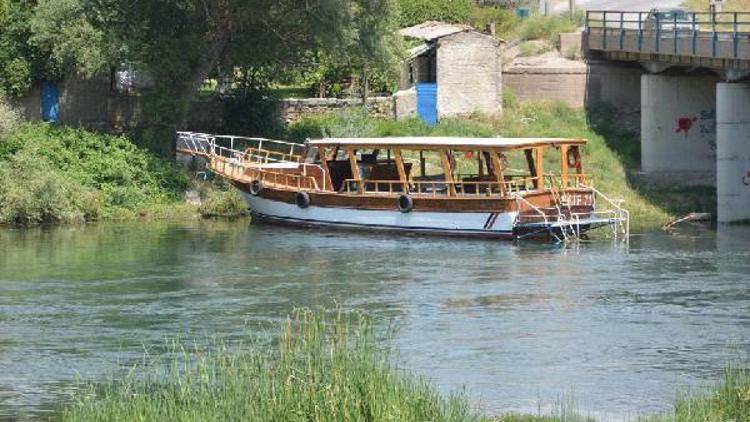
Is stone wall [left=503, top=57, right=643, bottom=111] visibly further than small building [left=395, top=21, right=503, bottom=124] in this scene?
Yes

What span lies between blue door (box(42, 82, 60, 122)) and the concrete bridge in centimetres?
1630

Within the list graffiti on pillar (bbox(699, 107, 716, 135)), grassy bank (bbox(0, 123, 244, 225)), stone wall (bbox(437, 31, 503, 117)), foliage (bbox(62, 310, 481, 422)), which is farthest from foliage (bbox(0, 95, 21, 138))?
foliage (bbox(62, 310, 481, 422))

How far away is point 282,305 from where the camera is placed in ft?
98.2

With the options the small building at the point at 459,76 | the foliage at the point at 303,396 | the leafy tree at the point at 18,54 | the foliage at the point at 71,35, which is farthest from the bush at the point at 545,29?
the foliage at the point at 303,396

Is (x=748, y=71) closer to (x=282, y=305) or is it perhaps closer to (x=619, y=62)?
(x=619, y=62)

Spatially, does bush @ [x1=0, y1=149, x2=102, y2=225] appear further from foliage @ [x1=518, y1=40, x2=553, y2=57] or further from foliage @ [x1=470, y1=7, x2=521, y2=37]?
foliage @ [x1=470, y1=7, x2=521, y2=37]

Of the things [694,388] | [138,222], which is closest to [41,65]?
[138,222]

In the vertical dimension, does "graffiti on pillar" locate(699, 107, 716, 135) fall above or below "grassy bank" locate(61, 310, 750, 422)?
above

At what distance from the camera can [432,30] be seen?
5528 cm

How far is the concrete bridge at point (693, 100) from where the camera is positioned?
45.1m

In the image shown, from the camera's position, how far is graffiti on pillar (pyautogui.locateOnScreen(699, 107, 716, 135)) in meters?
50.0

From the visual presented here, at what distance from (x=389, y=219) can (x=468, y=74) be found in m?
13.3

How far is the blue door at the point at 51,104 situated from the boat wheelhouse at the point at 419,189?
4565 mm

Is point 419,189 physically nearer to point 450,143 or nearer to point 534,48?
point 450,143
